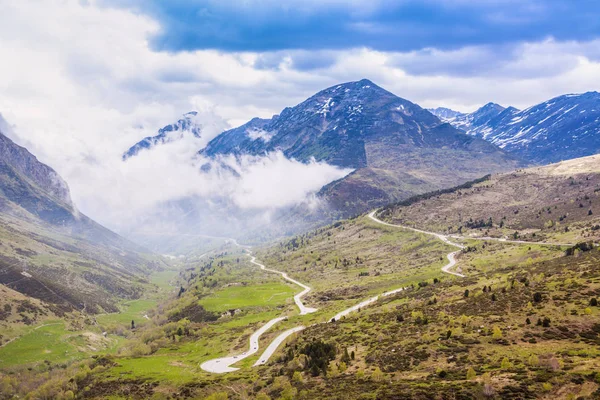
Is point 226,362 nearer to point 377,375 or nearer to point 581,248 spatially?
point 377,375

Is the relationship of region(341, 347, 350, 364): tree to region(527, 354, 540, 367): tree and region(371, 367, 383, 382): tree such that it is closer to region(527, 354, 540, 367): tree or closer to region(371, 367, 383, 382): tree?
region(371, 367, 383, 382): tree

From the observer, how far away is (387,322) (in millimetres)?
104750

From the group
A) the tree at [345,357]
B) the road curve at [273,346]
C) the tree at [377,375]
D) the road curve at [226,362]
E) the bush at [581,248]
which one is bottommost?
Answer: the road curve at [226,362]

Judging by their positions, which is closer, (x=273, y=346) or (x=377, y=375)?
(x=377, y=375)

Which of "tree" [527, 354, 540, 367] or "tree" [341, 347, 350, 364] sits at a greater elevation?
"tree" [527, 354, 540, 367]

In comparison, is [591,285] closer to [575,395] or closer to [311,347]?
[575,395]

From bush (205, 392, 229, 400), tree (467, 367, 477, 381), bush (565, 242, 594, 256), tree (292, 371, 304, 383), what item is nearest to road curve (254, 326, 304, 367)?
bush (205, 392, 229, 400)

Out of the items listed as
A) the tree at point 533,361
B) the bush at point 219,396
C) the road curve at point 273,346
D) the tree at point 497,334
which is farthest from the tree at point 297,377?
the tree at point 533,361

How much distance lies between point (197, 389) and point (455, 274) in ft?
391

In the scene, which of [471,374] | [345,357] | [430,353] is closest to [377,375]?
[430,353]

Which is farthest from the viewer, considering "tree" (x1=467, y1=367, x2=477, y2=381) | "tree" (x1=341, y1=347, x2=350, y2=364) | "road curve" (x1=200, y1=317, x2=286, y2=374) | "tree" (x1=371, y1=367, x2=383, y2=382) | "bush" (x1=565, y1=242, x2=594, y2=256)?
"bush" (x1=565, y1=242, x2=594, y2=256)

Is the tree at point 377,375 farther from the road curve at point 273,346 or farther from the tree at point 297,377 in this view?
the road curve at point 273,346

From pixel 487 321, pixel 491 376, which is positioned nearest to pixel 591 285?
pixel 487 321

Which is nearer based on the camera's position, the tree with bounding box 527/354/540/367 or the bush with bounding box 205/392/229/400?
the tree with bounding box 527/354/540/367
